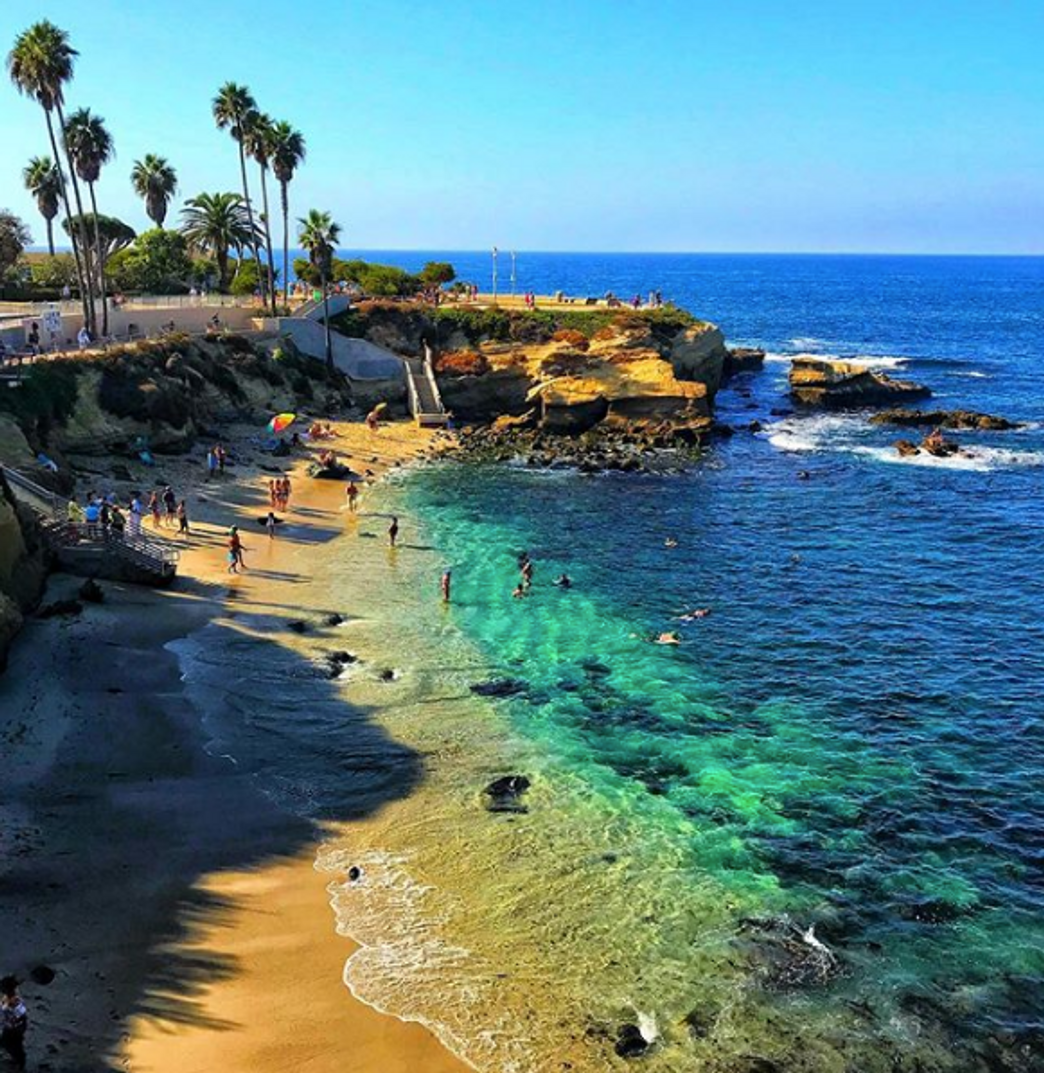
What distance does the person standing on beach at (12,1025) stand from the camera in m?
14.0

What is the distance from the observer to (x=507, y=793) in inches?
916

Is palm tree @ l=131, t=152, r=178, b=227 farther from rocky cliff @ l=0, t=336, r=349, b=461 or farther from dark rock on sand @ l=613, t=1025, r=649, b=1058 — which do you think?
dark rock on sand @ l=613, t=1025, r=649, b=1058

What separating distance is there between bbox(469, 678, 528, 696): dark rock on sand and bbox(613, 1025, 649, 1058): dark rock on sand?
1344 centimetres

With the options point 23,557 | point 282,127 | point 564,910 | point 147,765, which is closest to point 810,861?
point 564,910

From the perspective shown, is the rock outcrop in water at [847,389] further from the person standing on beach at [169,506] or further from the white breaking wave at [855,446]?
the person standing on beach at [169,506]

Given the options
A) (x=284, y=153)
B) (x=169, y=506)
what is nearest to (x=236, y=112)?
(x=284, y=153)

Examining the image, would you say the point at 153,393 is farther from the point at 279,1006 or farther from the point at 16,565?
the point at 279,1006

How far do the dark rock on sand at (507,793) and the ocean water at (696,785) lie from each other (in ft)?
1.29

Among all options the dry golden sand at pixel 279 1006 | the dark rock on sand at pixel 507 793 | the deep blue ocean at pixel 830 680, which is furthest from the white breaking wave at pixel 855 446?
the dry golden sand at pixel 279 1006

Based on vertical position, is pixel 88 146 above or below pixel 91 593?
above

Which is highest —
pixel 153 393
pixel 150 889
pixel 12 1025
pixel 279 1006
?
pixel 153 393

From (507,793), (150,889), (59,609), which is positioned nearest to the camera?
(150,889)

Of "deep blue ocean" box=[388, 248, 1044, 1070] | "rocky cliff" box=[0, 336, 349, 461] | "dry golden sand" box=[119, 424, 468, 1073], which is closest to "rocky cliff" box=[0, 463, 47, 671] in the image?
"rocky cliff" box=[0, 336, 349, 461]

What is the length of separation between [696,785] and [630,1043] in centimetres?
891
